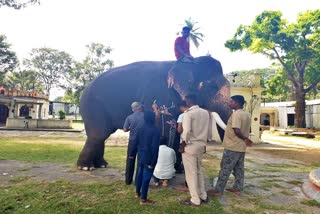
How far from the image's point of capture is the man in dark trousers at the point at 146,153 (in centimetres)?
420

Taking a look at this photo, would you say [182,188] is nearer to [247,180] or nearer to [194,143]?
[194,143]

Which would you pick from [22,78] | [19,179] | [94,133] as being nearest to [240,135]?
[94,133]

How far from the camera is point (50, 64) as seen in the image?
4372 cm

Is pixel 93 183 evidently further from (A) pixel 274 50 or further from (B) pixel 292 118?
(B) pixel 292 118

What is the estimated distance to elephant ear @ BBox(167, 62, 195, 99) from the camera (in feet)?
17.9

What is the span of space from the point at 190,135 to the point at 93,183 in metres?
2.31

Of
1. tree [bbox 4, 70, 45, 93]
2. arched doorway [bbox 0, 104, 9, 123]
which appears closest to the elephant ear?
arched doorway [bbox 0, 104, 9, 123]

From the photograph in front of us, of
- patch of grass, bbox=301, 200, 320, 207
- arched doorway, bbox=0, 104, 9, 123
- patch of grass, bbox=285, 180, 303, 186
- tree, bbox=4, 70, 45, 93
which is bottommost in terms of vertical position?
patch of grass, bbox=285, 180, 303, 186

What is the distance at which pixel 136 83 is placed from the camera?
21.0 ft

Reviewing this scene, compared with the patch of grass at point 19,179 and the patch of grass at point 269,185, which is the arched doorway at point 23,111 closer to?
the patch of grass at point 19,179

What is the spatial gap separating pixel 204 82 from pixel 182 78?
1.79 feet

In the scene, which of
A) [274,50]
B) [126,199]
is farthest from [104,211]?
[274,50]

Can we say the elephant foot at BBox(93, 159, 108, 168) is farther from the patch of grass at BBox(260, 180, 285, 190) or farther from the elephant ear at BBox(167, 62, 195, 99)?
the patch of grass at BBox(260, 180, 285, 190)

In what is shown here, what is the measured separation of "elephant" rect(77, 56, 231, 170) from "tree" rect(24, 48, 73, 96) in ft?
130
